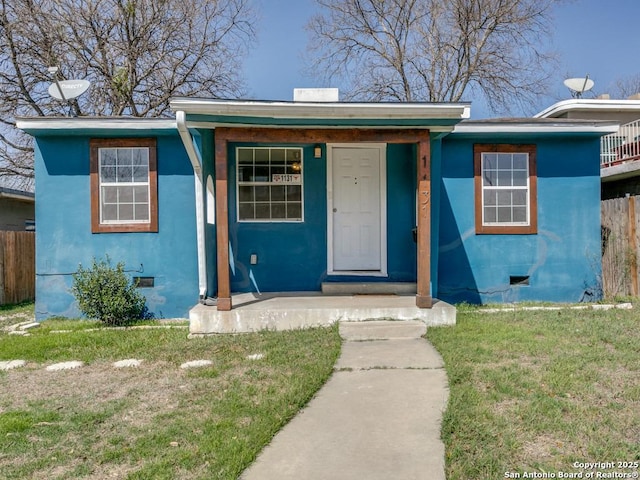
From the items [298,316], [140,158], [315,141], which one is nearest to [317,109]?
[315,141]

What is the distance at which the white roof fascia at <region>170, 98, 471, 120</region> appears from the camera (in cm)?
531

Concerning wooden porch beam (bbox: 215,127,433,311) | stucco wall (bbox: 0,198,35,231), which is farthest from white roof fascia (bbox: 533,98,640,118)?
stucco wall (bbox: 0,198,35,231)

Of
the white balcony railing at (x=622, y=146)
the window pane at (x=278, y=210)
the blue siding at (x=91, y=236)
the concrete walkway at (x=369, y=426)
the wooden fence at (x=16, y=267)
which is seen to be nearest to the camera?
the concrete walkway at (x=369, y=426)

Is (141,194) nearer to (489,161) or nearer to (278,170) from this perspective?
(278,170)

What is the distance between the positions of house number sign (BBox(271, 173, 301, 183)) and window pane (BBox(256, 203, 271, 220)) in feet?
1.39

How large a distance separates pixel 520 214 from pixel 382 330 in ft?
11.9

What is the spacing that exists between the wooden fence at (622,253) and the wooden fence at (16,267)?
11053 mm

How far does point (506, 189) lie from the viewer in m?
7.45

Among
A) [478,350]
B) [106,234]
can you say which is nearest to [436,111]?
[478,350]

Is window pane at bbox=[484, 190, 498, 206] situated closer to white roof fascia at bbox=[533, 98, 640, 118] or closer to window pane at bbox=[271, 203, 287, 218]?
window pane at bbox=[271, 203, 287, 218]

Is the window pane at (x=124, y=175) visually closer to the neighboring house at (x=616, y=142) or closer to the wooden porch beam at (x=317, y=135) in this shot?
the wooden porch beam at (x=317, y=135)

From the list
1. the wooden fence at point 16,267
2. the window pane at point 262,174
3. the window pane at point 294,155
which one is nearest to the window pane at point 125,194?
the window pane at point 262,174

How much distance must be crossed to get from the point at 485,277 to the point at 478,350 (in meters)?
3.11

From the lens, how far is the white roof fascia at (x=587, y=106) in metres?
13.3
